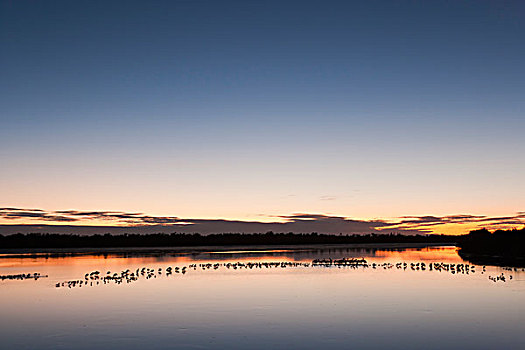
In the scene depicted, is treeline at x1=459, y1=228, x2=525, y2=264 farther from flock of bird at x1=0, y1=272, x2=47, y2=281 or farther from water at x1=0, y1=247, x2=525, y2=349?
flock of bird at x1=0, y1=272, x2=47, y2=281

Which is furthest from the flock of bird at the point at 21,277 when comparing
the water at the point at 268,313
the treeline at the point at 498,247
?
the treeline at the point at 498,247

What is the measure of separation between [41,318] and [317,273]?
22181mm

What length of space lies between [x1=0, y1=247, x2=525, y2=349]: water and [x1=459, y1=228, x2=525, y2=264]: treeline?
2300 cm

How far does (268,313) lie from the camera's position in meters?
22.4

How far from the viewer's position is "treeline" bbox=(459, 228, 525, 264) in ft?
186

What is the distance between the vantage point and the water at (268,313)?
17.0m

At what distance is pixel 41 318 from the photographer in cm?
2150

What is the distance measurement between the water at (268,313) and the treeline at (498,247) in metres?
23.0

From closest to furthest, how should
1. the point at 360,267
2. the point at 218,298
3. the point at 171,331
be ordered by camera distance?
the point at 171,331
the point at 218,298
the point at 360,267

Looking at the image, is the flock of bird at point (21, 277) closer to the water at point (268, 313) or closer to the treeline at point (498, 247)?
the water at point (268, 313)

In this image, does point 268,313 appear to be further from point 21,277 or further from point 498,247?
point 498,247

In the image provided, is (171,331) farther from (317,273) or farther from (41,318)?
(317,273)

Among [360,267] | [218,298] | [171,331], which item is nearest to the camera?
[171,331]

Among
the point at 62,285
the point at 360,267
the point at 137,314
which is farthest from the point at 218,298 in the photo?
the point at 360,267
